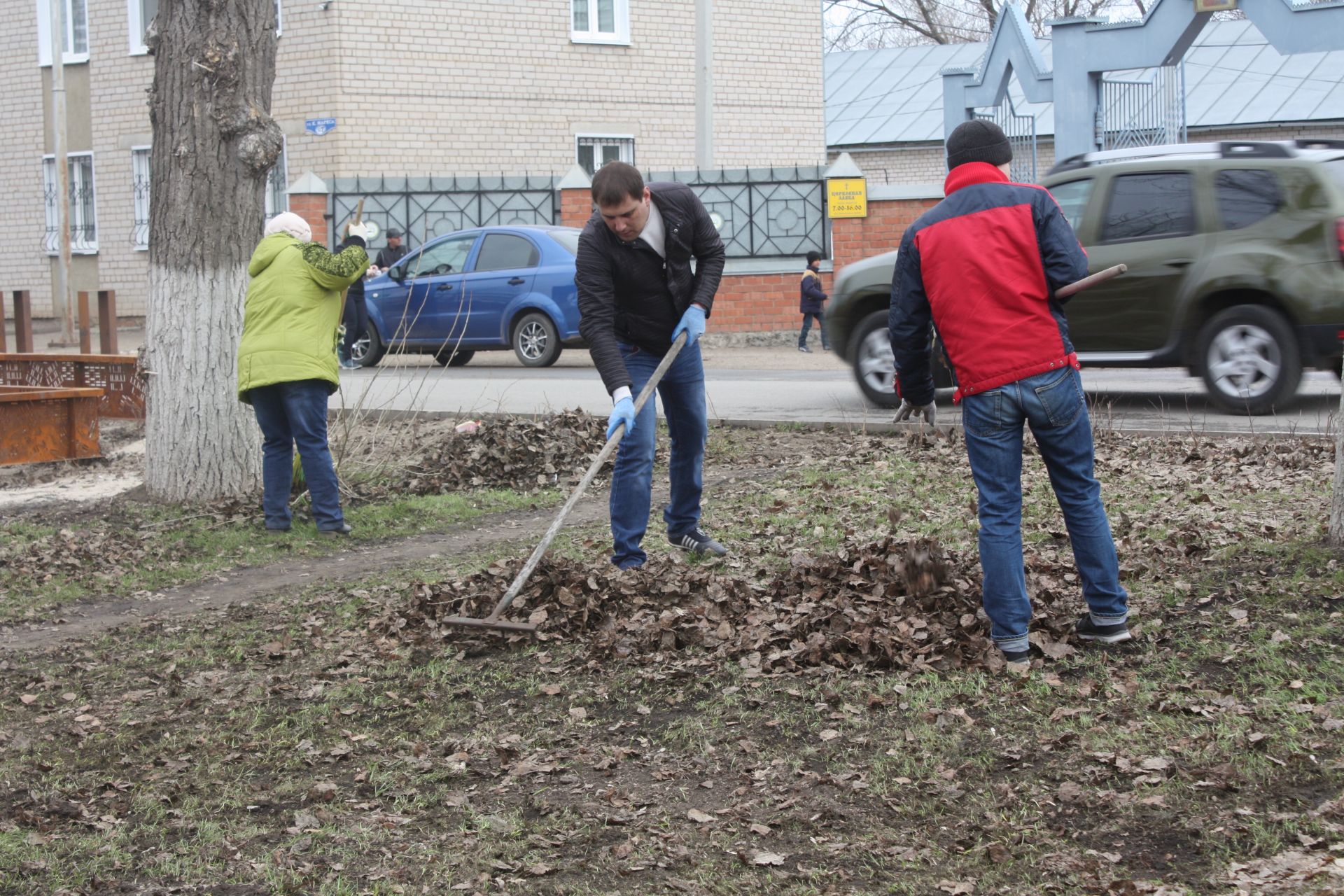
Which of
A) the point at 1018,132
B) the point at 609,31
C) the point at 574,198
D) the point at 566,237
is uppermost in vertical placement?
the point at 609,31

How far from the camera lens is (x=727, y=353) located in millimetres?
20000

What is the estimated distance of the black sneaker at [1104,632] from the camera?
454 centimetres

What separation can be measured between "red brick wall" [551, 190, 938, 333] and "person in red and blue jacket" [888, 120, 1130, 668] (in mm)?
16510

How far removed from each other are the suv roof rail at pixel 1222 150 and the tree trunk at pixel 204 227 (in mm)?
5759

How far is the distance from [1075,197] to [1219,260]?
1218mm

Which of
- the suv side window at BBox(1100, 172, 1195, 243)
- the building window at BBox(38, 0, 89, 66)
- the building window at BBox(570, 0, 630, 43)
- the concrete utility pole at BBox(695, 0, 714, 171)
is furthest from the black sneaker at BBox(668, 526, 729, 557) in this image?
the building window at BBox(38, 0, 89, 66)

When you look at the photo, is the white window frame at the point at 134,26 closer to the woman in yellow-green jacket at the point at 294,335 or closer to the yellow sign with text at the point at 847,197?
the yellow sign with text at the point at 847,197

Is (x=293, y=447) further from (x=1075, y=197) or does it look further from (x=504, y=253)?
(x=504, y=253)

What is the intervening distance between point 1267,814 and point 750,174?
18.8m

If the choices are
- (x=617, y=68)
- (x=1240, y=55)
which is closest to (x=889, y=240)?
(x=617, y=68)

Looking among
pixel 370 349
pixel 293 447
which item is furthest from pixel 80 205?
pixel 293 447

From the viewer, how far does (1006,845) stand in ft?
10.9

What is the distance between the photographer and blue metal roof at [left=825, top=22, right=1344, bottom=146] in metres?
30.8

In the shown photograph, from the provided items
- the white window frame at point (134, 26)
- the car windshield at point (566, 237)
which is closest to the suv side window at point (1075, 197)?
the car windshield at point (566, 237)
